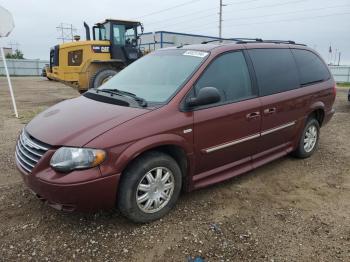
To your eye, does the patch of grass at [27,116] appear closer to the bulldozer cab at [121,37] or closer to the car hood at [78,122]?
the bulldozer cab at [121,37]

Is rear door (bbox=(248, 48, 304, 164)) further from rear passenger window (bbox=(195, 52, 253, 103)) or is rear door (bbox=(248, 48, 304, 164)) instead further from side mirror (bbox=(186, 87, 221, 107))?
side mirror (bbox=(186, 87, 221, 107))

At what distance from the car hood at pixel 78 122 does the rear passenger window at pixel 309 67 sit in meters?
2.83

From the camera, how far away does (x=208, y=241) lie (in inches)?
116

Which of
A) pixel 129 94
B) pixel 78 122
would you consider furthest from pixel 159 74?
pixel 78 122

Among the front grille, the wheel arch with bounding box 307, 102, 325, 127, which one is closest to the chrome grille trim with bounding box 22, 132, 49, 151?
the front grille

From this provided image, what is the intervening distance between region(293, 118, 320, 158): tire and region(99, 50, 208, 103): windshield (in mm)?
2276

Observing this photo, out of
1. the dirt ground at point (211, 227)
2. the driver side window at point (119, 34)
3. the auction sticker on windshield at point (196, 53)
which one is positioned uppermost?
the driver side window at point (119, 34)

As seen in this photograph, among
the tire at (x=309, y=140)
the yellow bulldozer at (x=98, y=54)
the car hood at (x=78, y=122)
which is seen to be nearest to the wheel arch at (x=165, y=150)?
the car hood at (x=78, y=122)

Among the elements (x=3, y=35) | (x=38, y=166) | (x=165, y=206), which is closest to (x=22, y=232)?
(x=38, y=166)

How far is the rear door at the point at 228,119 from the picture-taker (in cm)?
345

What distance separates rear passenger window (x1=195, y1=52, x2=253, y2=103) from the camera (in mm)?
3584

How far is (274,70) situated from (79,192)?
9.81 ft

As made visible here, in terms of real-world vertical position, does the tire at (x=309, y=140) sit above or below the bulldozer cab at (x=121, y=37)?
below

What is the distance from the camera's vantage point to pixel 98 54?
1145 cm
